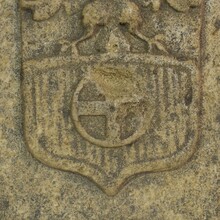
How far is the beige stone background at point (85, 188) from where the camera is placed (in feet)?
7.29

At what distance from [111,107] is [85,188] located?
294 mm

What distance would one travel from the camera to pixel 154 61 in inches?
87.7

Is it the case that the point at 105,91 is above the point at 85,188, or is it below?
above

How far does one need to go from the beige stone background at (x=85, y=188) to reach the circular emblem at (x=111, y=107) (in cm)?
16

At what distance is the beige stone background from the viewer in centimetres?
222

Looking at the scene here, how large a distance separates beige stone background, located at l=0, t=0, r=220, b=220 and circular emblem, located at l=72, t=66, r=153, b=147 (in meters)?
0.16

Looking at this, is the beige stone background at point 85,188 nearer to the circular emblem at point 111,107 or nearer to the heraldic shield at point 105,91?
the heraldic shield at point 105,91

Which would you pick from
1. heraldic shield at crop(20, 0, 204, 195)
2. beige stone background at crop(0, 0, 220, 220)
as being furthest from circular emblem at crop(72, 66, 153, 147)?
beige stone background at crop(0, 0, 220, 220)

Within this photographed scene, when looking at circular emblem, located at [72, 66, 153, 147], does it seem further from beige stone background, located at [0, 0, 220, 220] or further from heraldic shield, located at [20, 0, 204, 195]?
beige stone background, located at [0, 0, 220, 220]

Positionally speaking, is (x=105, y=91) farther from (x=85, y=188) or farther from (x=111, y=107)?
(x=85, y=188)

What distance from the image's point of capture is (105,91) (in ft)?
7.29

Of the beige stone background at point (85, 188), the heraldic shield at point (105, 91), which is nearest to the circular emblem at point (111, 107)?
the heraldic shield at point (105, 91)

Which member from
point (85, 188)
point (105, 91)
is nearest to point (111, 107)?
point (105, 91)

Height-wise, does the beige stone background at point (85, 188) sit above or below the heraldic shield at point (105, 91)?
below
